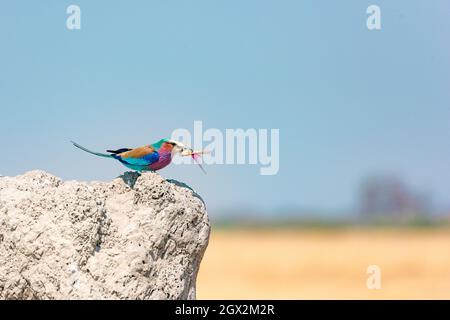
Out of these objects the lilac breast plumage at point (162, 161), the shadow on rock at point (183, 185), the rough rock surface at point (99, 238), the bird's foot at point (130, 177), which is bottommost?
the rough rock surface at point (99, 238)

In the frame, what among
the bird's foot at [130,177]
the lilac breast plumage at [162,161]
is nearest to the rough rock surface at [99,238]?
the bird's foot at [130,177]

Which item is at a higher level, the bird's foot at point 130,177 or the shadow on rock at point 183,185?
the bird's foot at point 130,177

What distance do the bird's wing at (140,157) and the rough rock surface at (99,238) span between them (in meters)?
0.11

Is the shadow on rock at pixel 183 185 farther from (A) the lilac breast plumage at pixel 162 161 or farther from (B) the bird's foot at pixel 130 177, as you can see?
(B) the bird's foot at pixel 130 177

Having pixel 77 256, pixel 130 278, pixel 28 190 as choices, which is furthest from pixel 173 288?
pixel 28 190

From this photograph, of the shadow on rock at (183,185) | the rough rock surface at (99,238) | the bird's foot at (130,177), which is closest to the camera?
the rough rock surface at (99,238)

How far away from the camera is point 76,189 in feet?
18.7

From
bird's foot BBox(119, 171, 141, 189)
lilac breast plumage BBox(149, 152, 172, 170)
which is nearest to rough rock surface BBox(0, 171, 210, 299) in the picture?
bird's foot BBox(119, 171, 141, 189)

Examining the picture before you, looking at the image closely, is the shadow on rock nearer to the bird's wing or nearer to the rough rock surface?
the rough rock surface

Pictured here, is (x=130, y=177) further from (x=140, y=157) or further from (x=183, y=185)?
(x=183, y=185)

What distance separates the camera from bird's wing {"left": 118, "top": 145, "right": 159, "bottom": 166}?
19.5 feet

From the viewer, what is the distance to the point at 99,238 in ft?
18.5

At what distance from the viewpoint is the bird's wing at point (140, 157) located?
593cm
